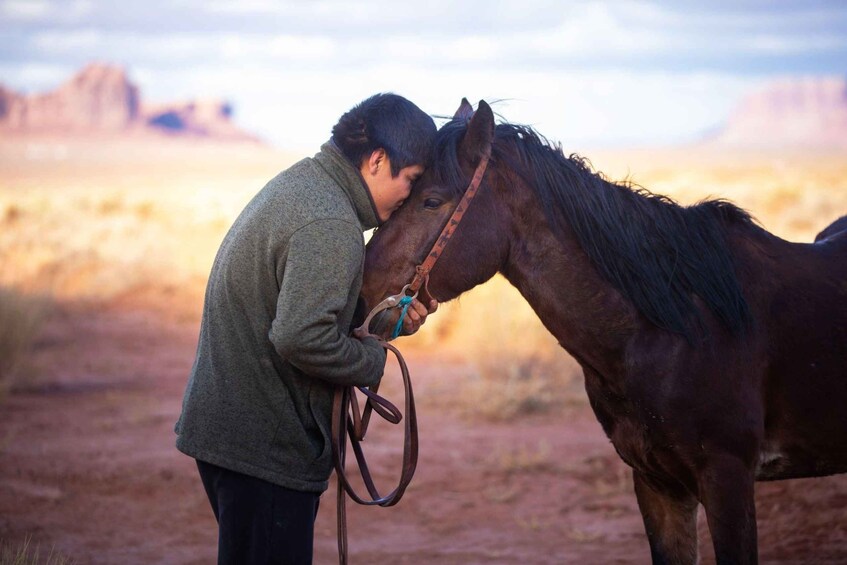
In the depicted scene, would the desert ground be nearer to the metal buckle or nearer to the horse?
the horse

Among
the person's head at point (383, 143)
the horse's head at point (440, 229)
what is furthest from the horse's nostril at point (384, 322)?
the person's head at point (383, 143)

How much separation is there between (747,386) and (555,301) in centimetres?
73

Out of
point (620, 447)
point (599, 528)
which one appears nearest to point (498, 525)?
point (599, 528)

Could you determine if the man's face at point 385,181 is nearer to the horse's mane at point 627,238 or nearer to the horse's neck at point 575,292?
the horse's mane at point 627,238

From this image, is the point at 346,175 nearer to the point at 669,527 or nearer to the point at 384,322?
the point at 384,322

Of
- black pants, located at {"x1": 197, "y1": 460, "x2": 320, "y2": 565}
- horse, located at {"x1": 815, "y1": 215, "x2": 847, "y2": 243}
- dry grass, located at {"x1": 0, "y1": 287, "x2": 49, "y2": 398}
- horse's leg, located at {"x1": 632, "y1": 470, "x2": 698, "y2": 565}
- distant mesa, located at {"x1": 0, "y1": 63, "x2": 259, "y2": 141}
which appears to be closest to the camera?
black pants, located at {"x1": 197, "y1": 460, "x2": 320, "y2": 565}

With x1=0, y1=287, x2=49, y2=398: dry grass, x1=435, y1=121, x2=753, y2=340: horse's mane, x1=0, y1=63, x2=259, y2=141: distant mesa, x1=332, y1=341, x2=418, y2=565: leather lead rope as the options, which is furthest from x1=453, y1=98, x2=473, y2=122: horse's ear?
x1=0, y1=63, x2=259, y2=141: distant mesa

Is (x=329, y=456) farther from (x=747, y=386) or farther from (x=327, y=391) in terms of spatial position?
(x=747, y=386)

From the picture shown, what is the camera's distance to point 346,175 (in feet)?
9.12

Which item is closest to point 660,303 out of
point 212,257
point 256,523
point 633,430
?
point 633,430

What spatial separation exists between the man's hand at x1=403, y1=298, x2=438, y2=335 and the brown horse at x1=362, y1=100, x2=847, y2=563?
0.08 meters

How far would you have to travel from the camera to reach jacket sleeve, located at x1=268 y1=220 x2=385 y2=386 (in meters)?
2.54

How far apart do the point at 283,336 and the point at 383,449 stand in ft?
16.0

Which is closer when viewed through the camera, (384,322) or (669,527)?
(384,322)
